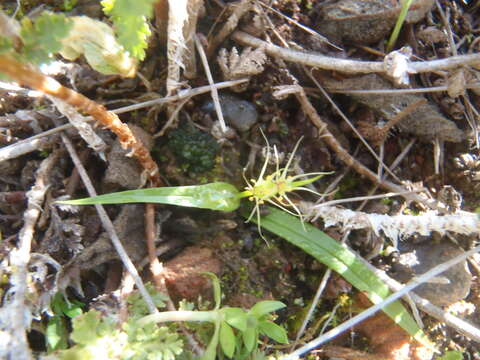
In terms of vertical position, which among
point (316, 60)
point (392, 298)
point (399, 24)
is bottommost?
point (392, 298)

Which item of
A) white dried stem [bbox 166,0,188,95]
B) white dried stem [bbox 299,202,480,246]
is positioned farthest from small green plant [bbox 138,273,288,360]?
white dried stem [bbox 166,0,188,95]

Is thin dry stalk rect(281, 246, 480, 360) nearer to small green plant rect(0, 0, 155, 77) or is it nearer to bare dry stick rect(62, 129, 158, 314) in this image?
bare dry stick rect(62, 129, 158, 314)

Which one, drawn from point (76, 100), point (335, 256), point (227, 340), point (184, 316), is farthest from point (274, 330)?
point (76, 100)

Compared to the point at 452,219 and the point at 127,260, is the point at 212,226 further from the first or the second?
the point at 452,219

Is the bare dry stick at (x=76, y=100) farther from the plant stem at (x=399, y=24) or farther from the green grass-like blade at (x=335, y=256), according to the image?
the plant stem at (x=399, y=24)

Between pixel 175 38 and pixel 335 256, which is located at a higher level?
pixel 175 38

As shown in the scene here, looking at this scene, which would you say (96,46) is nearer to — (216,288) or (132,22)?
(132,22)

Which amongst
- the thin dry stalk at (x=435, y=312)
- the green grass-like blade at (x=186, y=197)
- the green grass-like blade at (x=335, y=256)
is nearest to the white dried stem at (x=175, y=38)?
the green grass-like blade at (x=186, y=197)
